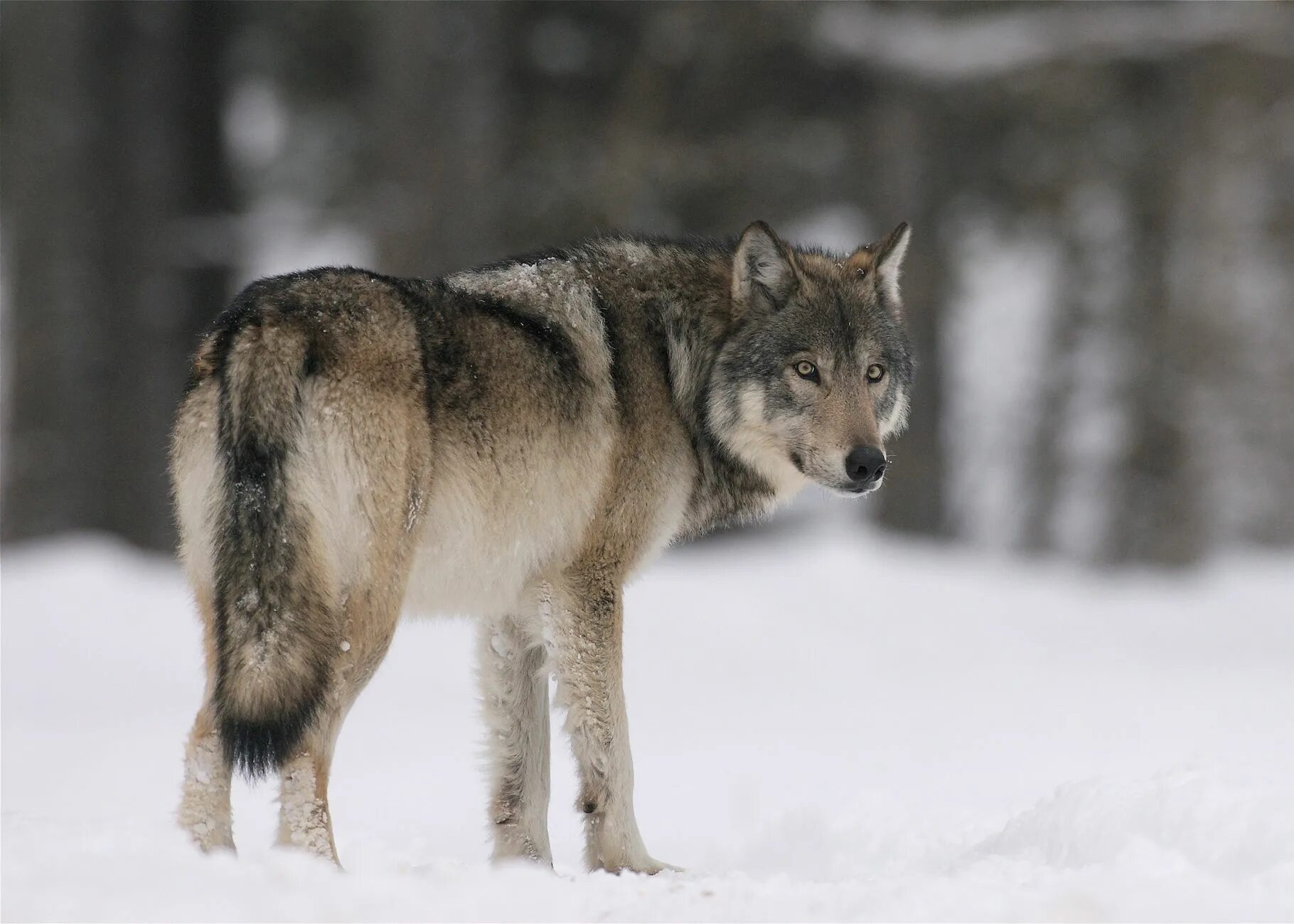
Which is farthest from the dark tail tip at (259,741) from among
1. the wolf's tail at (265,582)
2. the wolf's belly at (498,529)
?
the wolf's belly at (498,529)

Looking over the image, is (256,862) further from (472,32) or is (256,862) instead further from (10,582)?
(472,32)

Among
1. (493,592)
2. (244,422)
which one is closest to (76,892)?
(244,422)

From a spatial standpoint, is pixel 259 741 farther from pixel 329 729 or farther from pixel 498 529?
pixel 498 529

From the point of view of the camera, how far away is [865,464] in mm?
5043

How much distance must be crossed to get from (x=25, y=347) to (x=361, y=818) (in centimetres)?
944

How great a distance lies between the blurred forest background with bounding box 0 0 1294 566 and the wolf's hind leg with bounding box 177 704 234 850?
29.9 feet

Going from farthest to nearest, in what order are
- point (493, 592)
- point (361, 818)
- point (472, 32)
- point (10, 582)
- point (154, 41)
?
point (154, 41) → point (472, 32) → point (10, 582) → point (361, 818) → point (493, 592)

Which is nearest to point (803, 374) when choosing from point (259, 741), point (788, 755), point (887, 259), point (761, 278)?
point (761, 278)

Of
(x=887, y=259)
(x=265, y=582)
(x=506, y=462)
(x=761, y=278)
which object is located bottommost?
(x=265, y=582)

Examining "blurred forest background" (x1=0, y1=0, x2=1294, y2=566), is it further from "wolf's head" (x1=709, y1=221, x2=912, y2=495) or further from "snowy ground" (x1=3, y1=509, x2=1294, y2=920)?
"wolf's head" (x1=709, y1=221, x2=912, y2=495)

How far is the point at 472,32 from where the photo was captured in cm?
1390

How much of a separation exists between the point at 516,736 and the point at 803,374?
1.56 m

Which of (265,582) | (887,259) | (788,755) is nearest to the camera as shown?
(265,582)

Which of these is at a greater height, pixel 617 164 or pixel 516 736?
pixel 617 164
